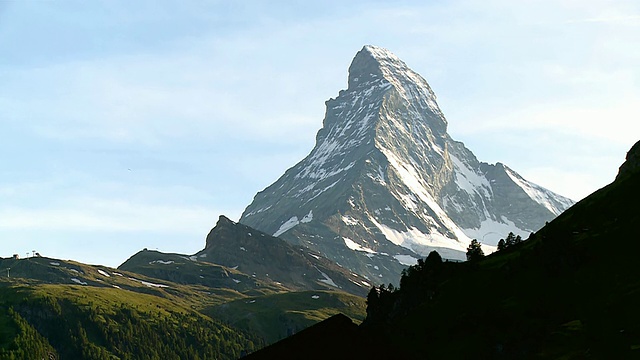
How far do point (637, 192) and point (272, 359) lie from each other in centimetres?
18951

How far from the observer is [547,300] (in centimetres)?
15138

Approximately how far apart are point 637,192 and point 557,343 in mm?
76161

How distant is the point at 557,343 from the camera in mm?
128875

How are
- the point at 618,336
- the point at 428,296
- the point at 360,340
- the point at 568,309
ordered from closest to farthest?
the point at 360,340 < the point at 618,336 < the point at 568,309 < the point at 428,296

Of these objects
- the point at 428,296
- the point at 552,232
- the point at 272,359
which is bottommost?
the point at 272,359

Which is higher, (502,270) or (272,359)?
(502,270)

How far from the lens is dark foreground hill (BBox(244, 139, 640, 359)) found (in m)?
128

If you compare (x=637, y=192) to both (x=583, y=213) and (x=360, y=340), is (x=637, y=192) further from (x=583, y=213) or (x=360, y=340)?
(x=360, y=340)

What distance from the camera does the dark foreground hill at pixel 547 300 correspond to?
420 feet

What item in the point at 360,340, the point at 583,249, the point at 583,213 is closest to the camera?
the point at 360,340

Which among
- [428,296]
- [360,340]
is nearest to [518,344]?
[428,296]

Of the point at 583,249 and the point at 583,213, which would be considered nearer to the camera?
the point at 583,249

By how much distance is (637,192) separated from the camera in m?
190

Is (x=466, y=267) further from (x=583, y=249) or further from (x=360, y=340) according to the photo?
(x=360, y=340)
